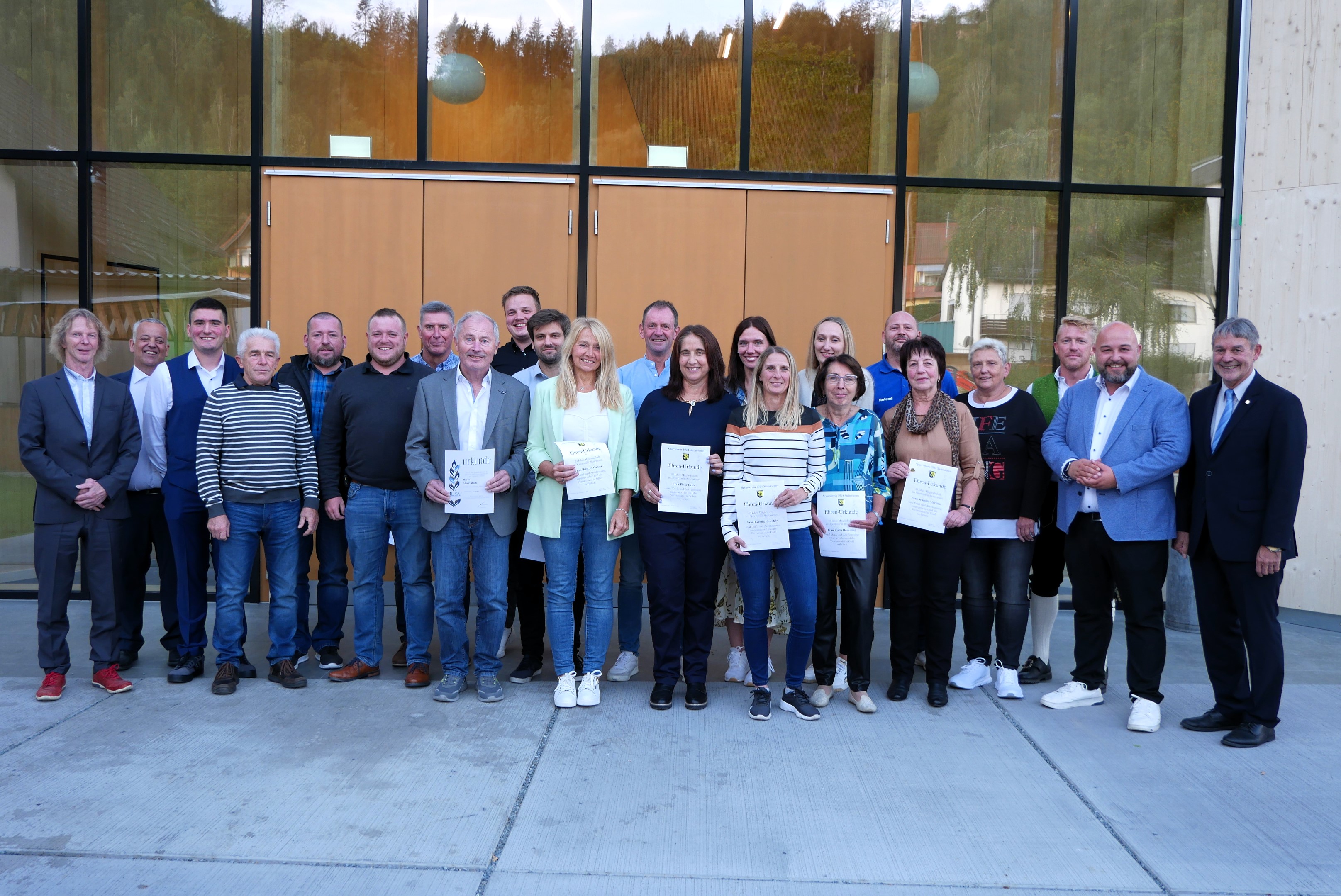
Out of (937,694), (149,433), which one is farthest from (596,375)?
(149,433)

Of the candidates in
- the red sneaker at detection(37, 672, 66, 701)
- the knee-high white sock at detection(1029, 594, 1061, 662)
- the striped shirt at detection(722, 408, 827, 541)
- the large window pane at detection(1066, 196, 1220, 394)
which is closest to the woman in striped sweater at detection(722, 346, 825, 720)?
the striped shirt at detection(722, 408, 827, 541)

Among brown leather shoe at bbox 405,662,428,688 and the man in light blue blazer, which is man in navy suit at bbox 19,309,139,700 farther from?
the man in light blue blazer

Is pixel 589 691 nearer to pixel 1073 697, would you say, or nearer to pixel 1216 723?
pixel 1073 697

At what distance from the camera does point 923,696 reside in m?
5.20

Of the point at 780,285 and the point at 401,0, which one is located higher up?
the point at 401,0

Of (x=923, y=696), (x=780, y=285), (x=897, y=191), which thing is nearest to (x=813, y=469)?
(x=923, y=696)

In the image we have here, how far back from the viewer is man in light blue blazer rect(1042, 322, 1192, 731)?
15.8ft

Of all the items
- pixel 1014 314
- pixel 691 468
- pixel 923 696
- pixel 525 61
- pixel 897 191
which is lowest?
pixel 923 696

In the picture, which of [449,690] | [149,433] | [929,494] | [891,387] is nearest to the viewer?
[929,494]

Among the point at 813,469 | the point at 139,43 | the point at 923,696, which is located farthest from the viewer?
the point at 139,43

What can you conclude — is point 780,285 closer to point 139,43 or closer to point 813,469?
point 813,469

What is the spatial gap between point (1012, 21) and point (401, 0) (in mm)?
4529

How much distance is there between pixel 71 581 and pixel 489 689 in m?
2.25

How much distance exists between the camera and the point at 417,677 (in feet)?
17.1
